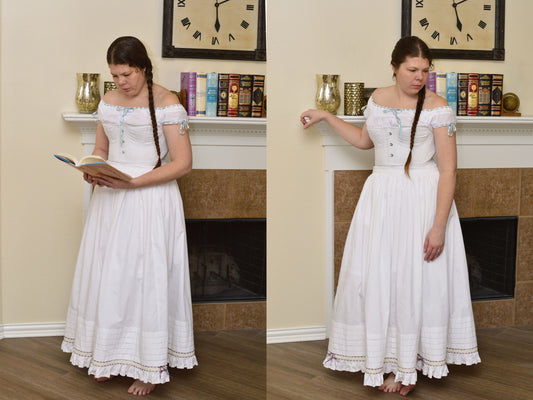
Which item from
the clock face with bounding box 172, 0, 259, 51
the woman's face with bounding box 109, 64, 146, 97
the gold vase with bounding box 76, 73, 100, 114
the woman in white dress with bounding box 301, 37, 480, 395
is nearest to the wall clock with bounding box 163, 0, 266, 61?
the clock face with bounding box 172, 0, 259, 51

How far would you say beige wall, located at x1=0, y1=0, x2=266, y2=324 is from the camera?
1810 millimetres

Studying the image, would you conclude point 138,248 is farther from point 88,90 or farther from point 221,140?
point 88,90

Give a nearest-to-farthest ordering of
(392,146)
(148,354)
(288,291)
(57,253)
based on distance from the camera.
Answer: (148,354) < (392,146) < (57,253) < (288,291)

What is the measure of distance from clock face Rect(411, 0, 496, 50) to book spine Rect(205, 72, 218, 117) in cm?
85

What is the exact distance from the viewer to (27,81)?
1902 mm

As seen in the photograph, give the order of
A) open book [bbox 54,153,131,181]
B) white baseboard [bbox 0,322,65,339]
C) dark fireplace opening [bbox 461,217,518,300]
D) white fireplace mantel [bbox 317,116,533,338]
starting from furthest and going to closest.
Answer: dark fireplace opening [bbox 461,217,518,300] < white fireplace mantel [bbox 317,116,533,338] < white baseboard [bbox 0,322,65,339] < open book [bbox 54,153,131,181]

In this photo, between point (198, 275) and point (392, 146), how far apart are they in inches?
29.3

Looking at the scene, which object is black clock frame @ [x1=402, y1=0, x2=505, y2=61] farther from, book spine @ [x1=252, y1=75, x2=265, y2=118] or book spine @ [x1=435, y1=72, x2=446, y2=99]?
book spine @ [x1=252, y1=75, x2=265, y2=118]

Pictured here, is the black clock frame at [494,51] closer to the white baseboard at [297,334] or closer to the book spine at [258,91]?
the book spine at [258,91]

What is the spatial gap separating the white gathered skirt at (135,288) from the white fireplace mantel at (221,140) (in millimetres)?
153

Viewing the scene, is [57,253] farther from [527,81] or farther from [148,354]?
[527,81]

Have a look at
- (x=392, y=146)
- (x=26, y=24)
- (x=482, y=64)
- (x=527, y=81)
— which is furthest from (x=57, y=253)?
(x=527, y=81)

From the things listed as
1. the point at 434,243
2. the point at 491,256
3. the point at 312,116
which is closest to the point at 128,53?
the point at 312,116

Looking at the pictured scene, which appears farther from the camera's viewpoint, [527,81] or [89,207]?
[527,81]
